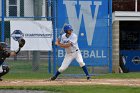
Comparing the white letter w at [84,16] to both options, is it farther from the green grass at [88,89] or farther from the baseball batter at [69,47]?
the green grass at [88,89]

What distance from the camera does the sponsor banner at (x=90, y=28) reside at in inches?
784

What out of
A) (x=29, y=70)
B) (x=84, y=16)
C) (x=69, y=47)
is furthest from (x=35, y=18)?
(x=69, y=47)

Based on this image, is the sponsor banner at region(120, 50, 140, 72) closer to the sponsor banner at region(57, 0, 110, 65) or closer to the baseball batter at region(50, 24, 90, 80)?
the sponsor banner at region(57, 0, 110, 65)

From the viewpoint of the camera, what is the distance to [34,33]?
1933 cm

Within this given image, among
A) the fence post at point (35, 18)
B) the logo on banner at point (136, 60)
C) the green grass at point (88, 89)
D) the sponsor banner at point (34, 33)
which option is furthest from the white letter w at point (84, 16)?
the green grass at point (88, 89)

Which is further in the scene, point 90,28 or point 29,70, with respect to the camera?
point 29,70

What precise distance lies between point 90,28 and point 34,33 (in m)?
2.38

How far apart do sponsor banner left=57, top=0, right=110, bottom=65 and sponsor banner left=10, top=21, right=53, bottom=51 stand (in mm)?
1144

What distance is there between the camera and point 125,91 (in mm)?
13164

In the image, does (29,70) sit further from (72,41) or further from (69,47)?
(72,41)

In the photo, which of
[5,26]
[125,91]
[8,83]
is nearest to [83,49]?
[5,26]

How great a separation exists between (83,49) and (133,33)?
8.43 meters

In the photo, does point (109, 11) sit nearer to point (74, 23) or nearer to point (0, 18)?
point (74, 23)

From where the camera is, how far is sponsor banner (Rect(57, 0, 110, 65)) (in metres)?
19.9
